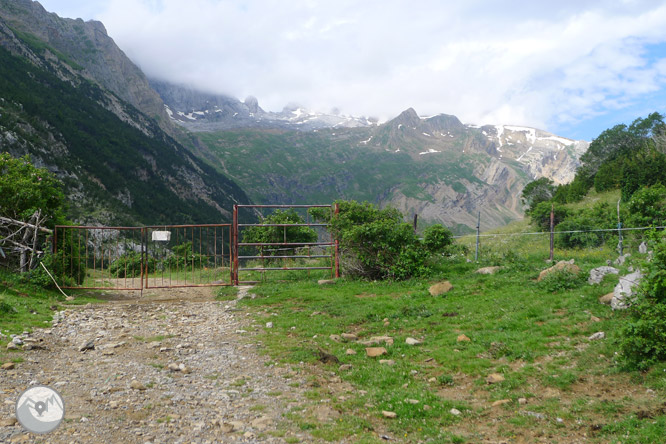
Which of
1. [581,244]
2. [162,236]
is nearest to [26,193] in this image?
[162,236]

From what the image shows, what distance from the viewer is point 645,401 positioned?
223 inches

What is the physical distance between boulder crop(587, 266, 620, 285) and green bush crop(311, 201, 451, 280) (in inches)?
229

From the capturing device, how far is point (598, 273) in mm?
11594

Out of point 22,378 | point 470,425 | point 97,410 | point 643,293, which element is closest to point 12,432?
point 97,410

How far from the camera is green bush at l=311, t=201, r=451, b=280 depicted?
16656 mm

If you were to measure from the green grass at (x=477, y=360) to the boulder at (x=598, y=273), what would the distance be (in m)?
0.32

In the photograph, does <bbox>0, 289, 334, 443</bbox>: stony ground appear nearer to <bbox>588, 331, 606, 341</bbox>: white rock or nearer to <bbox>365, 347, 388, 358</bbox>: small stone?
<bbox>365, 347, 388, 358</bbox>: small stone

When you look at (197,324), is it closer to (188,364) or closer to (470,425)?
(188,364)

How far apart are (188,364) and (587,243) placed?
2002cm

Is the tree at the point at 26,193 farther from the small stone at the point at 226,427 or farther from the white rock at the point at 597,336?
the white rock at the point at 597,336

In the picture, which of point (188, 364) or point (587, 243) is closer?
point (188, 364)
